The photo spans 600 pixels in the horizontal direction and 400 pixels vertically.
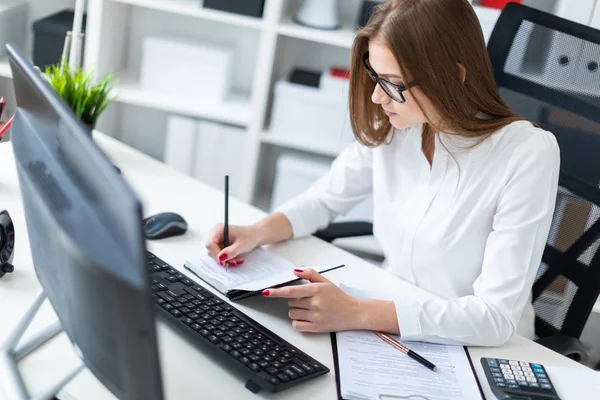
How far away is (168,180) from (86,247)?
3.49 feet

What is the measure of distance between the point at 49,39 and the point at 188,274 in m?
1.58

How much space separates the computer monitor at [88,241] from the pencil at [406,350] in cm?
53

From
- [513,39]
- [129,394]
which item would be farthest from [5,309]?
[513,39]

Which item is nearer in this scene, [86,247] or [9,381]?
[86,247]

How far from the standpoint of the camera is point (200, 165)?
2.82m

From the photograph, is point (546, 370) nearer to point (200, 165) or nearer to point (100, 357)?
point (100, 357)

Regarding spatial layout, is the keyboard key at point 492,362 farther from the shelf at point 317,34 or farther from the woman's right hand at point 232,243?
the shelf at point 317,34

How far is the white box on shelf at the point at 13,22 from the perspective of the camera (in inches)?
106

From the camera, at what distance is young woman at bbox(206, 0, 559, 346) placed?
4.37ft

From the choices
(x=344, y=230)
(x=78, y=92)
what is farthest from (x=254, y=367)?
(x=78, y=92)

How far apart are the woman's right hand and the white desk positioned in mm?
48

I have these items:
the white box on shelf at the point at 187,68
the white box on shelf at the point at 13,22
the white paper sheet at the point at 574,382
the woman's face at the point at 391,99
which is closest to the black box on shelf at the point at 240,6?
the white box on shelf at the point at 187,68

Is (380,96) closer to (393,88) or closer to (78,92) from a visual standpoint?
(393,88)

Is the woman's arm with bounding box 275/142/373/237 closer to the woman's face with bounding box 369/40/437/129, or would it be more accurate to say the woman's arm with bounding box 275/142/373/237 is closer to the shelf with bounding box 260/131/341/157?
the woman's face with bounding box 369/40/437/129
